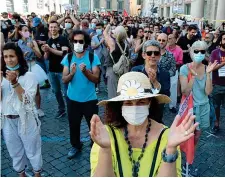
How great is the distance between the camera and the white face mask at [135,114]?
1.97 meters

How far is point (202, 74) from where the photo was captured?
3721mm

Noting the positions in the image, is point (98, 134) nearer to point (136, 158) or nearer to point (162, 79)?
point (136, 158)

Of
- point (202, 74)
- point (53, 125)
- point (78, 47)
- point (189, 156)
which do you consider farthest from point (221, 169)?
point (53, 125)

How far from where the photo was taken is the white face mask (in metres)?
1.97

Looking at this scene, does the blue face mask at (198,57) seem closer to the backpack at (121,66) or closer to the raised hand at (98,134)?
the backpack at (121,66)

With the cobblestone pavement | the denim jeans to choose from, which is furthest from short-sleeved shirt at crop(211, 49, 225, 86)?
the denim jeans

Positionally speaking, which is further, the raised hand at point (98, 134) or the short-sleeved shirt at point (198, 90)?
the short-sleeved shirt at point (198, 90)

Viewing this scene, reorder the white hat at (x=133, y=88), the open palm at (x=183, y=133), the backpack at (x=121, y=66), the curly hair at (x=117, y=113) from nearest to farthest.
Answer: the open palm at (x=183, y=133)
the white hat at (x=133, y=88)
the curly hair at (x=117, y=113)
the backpack at (x=121, y=66)

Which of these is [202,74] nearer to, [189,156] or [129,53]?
[189,156]

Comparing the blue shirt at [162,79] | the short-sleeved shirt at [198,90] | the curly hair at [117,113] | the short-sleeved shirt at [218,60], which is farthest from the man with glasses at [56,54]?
the curly hair at [117,113]

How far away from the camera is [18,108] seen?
304 centimetres

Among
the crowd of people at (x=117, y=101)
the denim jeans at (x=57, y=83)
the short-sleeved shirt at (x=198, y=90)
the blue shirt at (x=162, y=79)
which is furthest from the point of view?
the denim jeans at (x=57, y=83)

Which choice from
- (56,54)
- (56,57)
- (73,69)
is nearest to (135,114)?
(73,69)

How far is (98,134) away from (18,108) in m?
1.61
